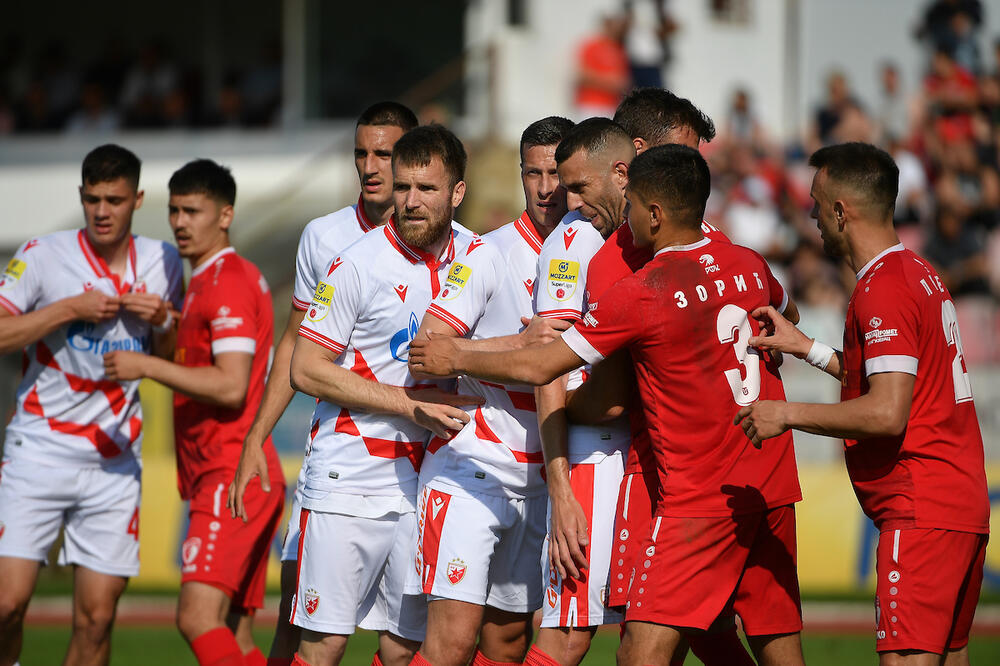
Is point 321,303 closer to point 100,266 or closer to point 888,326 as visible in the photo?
point 100,266

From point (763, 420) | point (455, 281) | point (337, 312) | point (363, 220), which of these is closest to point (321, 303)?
point (337, 312)

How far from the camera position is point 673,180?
197 inches

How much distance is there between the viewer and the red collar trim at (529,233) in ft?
19.5

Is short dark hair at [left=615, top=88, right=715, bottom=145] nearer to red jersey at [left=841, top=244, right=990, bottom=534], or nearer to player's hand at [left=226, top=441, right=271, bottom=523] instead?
red jersey at [left=841, top=244, right=990, bottom=534]

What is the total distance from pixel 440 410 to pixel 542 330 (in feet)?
1.93

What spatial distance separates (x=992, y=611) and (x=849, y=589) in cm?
151

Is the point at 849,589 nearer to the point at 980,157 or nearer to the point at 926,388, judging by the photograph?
the point at 980,157

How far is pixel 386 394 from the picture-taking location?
5.71 meters

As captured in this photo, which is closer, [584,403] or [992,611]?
[584,403]

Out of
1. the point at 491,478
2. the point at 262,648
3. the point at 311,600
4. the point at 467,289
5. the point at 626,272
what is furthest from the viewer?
the point at 262,648

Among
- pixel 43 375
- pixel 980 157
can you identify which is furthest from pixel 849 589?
pixel 43 375

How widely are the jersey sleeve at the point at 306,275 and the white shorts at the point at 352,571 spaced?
51.3 inches

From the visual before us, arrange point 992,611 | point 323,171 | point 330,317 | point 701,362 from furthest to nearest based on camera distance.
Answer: point 323,171 < point 992,611 < point 330,317 < point 701,362

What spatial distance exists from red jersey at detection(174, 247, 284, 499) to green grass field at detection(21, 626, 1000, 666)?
3011mm
